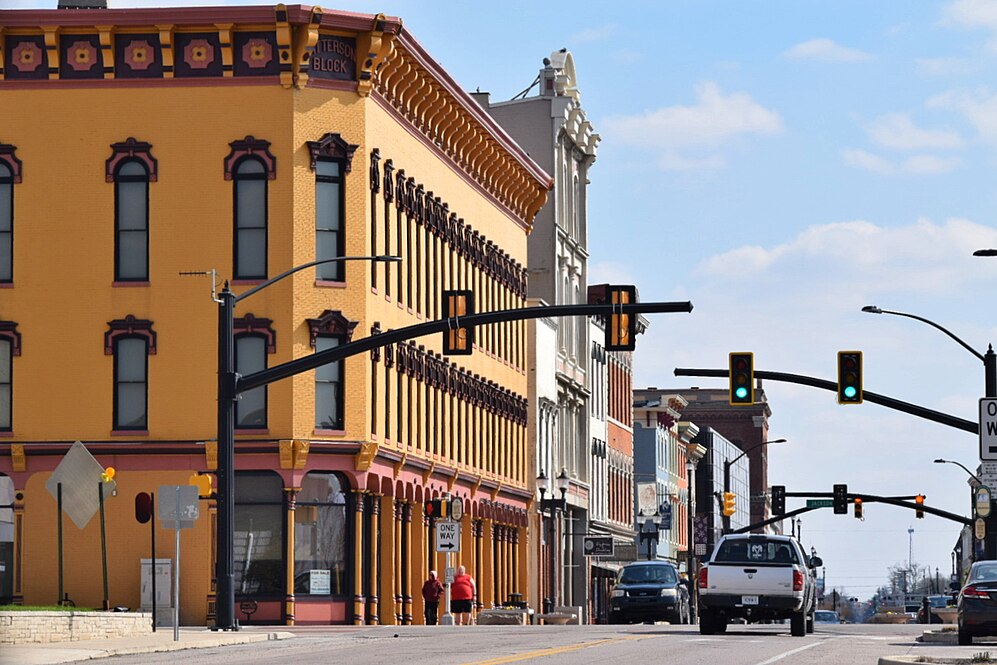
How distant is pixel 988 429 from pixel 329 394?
79.0ft

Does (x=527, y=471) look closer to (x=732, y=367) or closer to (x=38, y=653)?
(x=732, y=367)

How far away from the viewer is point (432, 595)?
56156 mm

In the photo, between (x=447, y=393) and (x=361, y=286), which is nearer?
(x=361, y=286)

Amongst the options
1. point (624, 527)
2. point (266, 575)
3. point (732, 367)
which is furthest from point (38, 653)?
point (624, 527)

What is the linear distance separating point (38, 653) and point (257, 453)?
2363 cm

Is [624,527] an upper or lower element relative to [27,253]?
lower

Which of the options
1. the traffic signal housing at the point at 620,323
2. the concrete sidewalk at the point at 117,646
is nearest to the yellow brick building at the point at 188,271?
the concrete sidewalk at the point at 117,646

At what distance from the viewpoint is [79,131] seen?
179ft

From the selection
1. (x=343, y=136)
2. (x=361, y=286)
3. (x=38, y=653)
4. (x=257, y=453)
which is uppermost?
(x=343, y=136)

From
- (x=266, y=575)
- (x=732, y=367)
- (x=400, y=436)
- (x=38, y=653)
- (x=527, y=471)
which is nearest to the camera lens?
(x=38, y=653)

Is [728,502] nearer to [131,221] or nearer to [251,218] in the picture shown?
[251,218]

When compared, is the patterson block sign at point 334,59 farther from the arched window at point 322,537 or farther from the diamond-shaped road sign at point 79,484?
the diamond-shaped road sign at point 79,484

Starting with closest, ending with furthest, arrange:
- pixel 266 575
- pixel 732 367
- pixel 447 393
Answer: pixel 732 367, pixel 266 575, pixel 447 393

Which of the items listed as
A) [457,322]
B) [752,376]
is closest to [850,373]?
[752,376]
